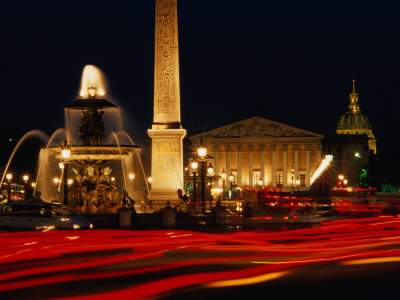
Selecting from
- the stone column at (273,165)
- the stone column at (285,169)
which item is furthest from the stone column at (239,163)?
the stone column at (285,169)

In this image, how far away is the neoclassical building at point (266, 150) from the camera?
12762 cm

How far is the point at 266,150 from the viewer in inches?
5113

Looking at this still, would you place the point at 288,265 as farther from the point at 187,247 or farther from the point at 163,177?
the point at 163,177

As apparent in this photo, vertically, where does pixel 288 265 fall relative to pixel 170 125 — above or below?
below

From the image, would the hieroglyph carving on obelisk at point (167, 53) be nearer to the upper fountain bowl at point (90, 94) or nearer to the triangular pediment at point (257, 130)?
the upper fountain bowl at point (90, 94)

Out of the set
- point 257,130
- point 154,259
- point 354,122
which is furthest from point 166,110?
point 354,122

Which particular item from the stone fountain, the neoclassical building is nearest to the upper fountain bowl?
the stone fountain

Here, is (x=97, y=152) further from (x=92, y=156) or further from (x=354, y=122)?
(x=354, y=122)

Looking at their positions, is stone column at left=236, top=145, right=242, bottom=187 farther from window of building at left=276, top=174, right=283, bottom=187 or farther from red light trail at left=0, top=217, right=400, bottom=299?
red light trail at left=0, top=217, right=400, bottom=299

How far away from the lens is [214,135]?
417ft

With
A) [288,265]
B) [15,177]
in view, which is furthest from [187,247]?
[15,177]

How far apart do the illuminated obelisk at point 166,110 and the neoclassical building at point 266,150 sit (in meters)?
94.6

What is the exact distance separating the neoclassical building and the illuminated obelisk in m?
94.6

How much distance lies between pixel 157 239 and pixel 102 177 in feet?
33.5
